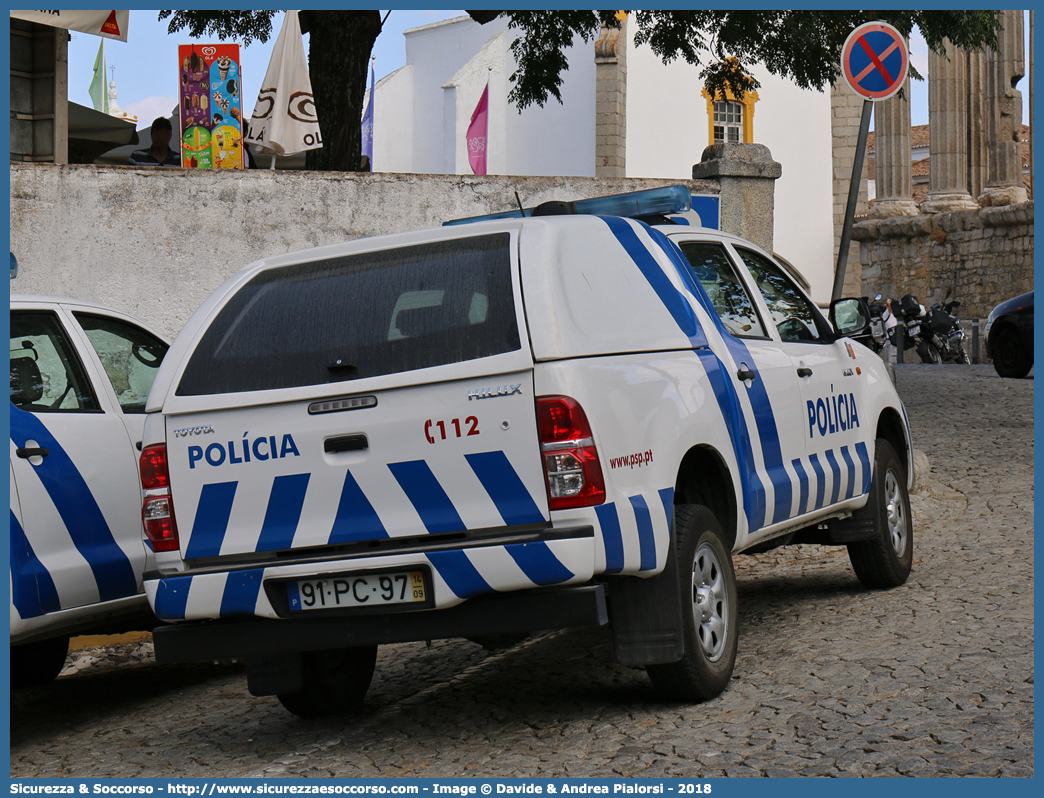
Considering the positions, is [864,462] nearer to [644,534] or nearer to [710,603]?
[710,603]

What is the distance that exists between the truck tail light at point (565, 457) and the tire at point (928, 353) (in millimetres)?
24664

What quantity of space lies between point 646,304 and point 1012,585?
9.57 ft

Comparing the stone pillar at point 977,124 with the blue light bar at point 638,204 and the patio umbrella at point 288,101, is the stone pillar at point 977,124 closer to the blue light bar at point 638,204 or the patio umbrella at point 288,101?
the patio umbrella at point 288,101

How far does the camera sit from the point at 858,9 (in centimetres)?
1265

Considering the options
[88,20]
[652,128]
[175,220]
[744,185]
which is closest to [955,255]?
[652,128]

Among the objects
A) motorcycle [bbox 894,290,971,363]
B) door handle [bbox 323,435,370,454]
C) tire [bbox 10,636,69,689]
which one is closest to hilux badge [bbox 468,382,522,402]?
door handle [bbox 323,435,370,454]

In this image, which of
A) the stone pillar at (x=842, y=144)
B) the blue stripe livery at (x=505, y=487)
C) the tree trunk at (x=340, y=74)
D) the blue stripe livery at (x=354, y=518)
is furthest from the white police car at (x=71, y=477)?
the stone pillar at (x=842, y=144)

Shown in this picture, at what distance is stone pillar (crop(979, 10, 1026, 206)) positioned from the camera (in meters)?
37.7

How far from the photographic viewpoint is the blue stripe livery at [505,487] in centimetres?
423

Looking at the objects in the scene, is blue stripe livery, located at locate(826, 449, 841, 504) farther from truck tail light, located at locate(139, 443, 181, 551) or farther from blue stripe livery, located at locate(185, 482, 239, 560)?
truck tail light, located at locate(139, 443, 181, 551)

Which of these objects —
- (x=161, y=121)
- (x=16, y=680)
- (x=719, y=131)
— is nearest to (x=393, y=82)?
(x=719, y=131)

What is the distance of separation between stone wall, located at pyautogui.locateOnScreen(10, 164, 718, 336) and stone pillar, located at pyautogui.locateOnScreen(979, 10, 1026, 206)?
99.4ft

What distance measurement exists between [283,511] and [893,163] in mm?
39138

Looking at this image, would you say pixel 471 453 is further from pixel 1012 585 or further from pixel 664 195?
pixel 1012 585
